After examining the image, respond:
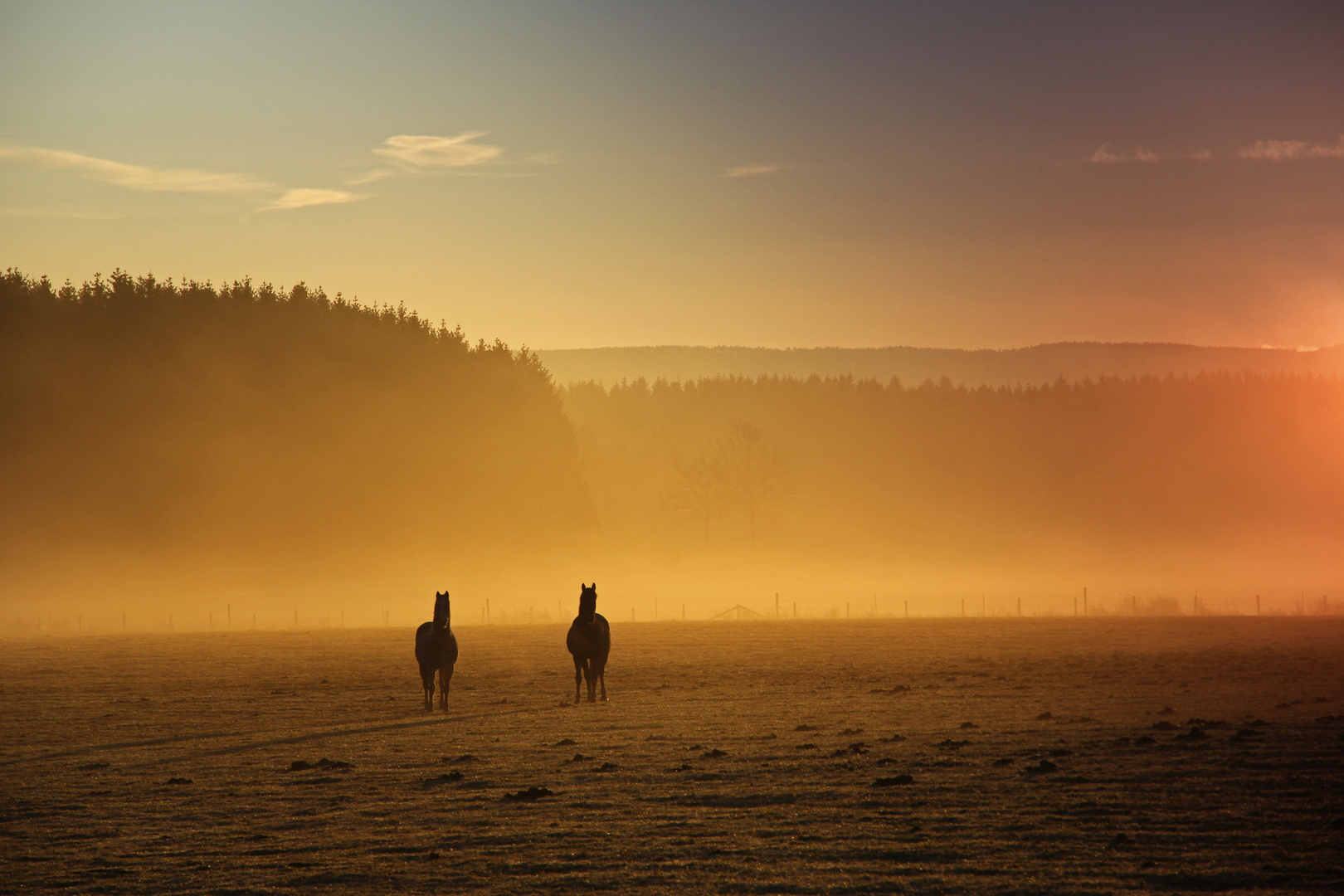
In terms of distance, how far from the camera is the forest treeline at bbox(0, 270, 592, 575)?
88375 mm

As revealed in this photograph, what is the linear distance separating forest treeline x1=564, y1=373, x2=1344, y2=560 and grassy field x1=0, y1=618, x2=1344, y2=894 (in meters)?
103

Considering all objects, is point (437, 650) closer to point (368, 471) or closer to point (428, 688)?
point (428, 688)

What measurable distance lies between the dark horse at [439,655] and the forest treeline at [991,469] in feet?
345

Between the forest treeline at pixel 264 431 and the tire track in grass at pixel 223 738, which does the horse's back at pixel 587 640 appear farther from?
the forest treeline at pixel 264 431

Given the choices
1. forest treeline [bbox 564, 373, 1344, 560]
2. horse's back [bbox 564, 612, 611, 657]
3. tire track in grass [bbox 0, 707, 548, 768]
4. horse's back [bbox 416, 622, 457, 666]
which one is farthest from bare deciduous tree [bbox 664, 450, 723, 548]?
tire track in grass [bbox 0, 707, 548, 768]

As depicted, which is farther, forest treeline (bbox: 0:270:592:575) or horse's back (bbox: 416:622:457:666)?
forest treeline (bbox: 0:270:592:575)

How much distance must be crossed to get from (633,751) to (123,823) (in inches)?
305

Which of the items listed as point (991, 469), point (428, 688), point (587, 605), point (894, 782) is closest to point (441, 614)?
point (428, 688)

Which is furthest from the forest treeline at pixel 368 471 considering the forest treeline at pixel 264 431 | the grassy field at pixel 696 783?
the grassy field at pixel 696 783

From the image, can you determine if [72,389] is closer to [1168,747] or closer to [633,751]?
[633,751]

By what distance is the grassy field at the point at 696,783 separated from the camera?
37.6ft

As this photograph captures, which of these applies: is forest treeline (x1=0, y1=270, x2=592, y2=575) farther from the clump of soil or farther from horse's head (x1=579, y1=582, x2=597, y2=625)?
the clump of soil

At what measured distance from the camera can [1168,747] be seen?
18.1 metres

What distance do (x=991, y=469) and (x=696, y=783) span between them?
176 metres
